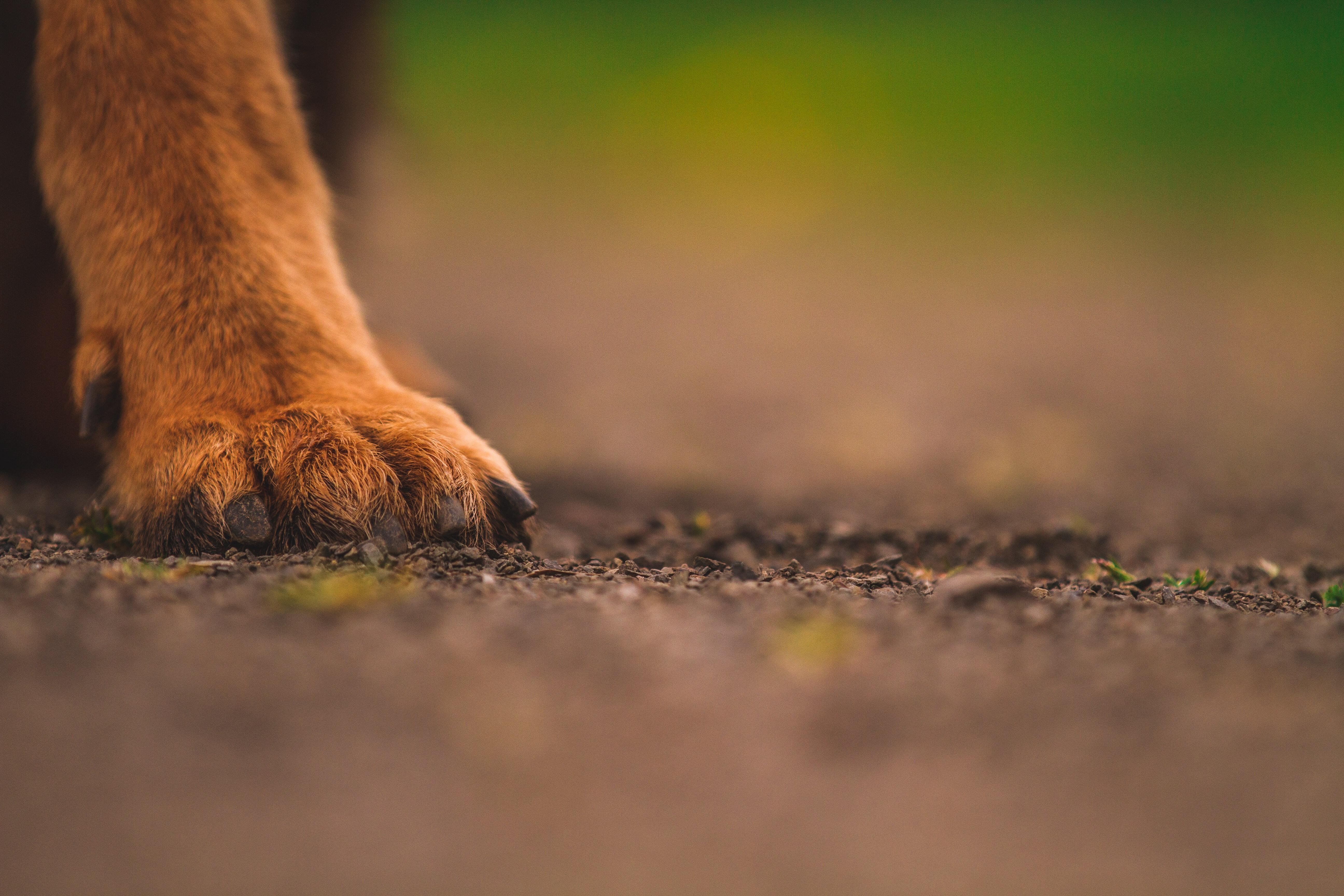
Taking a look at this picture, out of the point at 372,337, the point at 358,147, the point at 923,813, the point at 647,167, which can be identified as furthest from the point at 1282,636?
the point at 647,167

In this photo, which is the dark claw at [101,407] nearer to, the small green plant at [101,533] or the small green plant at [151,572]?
the small green plant at [101,533]

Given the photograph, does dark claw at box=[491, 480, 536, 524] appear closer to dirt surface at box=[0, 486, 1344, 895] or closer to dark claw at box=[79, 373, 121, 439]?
dirt surface at box=[0, 486, 1344, 895]

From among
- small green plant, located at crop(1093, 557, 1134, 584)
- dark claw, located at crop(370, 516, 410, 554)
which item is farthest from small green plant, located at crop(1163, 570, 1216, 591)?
dark claw, located at crop(370, 516, 410, 554)

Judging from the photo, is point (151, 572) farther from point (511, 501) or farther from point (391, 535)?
point (511, 501)

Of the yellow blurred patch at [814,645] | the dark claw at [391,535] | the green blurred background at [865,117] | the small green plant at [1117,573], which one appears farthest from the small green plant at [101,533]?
the green blurred background at [865,117]

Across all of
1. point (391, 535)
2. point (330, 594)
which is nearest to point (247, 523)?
point (391, 535)

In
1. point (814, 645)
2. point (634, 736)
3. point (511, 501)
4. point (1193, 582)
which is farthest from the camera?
point (1193, 582)

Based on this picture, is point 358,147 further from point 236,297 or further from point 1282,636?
point 1282,636
